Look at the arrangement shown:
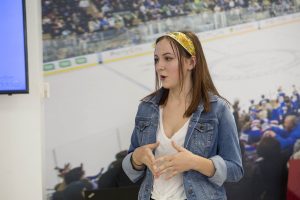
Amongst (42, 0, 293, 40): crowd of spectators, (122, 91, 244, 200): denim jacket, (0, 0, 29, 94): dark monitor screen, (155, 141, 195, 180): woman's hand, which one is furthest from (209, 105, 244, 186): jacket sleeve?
(42, 0, 293, 40): crowd of spectators

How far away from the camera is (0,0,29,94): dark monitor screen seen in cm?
250

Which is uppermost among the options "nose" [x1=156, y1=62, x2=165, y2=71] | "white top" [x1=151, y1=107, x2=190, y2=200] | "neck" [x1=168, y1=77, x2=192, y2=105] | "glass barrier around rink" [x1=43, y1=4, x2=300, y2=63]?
"glass barrier around rink" [x1=43, y1=4, x2=300, y2=63]

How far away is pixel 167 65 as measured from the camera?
4.78ft

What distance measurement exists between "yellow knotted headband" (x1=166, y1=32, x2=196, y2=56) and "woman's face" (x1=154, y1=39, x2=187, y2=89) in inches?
1.5

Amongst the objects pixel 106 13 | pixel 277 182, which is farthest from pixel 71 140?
pixel 277 182

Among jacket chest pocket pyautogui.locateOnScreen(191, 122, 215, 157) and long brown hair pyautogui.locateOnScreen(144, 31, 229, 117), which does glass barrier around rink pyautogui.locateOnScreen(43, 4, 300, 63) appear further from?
jacket chest pocket pyautogui.locateOnScreen(191, 122, 215, 157)

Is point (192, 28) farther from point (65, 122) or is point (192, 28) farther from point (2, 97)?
point (2, 97)

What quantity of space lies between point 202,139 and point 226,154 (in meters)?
0.11

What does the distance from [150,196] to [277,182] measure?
2.24 meters

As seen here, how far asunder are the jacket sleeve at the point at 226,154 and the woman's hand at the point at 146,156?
0.73 feet

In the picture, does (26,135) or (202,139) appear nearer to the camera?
(202,139)

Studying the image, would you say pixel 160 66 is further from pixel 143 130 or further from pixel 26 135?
pixel 26 135

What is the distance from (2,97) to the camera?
2643 millimetres

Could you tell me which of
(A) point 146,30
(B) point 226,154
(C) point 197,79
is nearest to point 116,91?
(A) point 146,30
